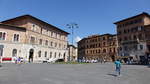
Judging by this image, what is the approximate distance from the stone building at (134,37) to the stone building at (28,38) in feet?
89.3

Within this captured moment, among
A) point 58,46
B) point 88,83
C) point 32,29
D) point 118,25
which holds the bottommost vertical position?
point 88,83

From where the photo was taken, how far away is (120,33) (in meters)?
59.4

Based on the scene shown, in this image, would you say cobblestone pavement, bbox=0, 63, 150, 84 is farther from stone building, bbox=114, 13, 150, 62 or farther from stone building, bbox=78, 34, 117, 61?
stone building, bbox=78, 34, 117, 61

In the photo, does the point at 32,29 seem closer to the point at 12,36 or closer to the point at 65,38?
the point at 12,36

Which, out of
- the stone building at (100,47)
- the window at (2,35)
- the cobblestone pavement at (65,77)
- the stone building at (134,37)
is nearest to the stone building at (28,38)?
the window at (2,35)

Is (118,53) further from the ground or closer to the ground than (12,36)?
closer to the ground

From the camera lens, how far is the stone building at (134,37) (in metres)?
50.1

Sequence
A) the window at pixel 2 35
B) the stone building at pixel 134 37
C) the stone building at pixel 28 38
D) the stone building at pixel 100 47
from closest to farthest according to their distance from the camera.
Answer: the window at pixel 2 35 → the stone building at pixel 28 38 → the stone building at pixel 134 37 → the stone building at pixel 100 47

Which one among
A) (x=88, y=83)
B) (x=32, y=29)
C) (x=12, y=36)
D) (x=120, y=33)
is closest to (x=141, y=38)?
(x=120, y=33)

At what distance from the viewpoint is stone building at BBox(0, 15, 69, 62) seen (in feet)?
121

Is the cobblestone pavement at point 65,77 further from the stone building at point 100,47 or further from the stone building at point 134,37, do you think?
the stone building at point 100,47

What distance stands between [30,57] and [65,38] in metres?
20.8

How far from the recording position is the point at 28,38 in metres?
40.5

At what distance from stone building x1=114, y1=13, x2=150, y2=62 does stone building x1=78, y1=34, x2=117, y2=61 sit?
8249 millimetres
